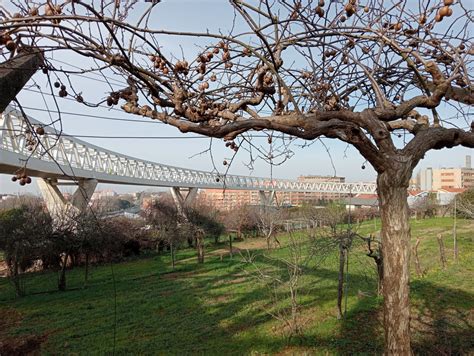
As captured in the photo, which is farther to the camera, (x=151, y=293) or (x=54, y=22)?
(x=151, y=293)

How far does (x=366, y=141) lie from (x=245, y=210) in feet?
83.8

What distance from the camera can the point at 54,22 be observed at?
167 cm

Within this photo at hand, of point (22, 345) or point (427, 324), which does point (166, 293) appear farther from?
point (427, 324)

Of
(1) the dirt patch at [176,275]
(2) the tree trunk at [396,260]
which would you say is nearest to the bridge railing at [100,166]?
(1) the dirt patch at [176,275]

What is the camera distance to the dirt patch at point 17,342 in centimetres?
639

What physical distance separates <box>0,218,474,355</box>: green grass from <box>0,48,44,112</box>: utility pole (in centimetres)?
379

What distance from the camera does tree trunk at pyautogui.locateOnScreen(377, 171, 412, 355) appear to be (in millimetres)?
2146

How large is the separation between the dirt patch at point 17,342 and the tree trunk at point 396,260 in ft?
20.9

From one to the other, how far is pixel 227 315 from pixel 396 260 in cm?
621

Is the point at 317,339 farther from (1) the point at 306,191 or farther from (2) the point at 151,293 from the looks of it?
(1) the point at 306,191

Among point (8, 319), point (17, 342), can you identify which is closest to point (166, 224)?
point (8, 319)

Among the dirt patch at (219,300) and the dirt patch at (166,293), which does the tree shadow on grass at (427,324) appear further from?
the dirt patch at (166,293)

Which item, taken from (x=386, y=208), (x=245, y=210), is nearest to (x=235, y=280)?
(x=386, y=208)

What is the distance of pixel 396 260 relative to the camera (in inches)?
84.7
